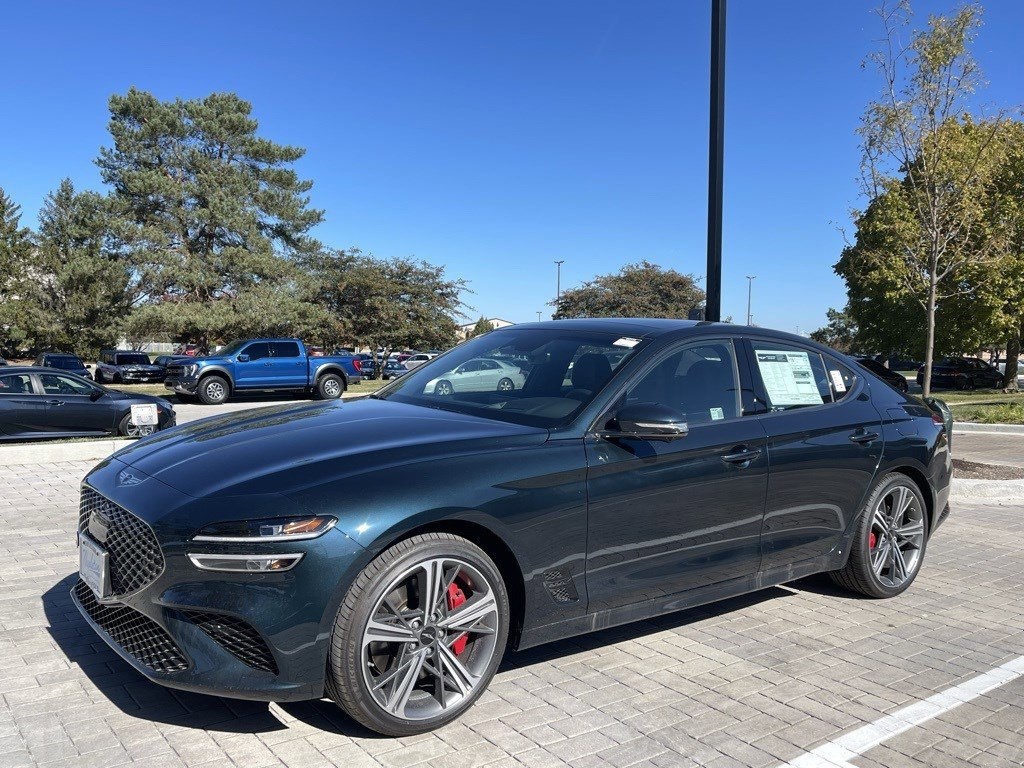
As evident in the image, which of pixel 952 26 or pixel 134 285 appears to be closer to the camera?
pixel 952 26

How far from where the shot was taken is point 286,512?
3.00 meters

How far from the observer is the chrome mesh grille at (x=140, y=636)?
307cm

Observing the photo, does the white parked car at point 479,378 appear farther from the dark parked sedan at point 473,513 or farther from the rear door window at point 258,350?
the rear door window at point 258,350

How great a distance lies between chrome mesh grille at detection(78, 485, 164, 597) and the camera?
312 centimetres

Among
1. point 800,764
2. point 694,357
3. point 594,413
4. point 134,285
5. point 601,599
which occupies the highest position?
point 134,285

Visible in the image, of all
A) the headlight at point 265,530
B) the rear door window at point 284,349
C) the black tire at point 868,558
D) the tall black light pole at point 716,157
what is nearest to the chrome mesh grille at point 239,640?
the headlight at point 265,530

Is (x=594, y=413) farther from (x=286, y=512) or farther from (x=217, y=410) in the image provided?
(x=217, y=410)

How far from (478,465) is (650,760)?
4.28 feet

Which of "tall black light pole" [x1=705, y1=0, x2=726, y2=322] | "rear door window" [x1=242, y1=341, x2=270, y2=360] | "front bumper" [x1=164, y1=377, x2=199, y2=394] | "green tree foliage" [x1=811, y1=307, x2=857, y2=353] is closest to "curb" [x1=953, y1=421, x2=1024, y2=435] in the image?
"tall black light pole" [x1=705, y1=0, x2=726, y2=322]

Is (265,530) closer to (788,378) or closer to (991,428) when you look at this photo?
Answer: (788,378)

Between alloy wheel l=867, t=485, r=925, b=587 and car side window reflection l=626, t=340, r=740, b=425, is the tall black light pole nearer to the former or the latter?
alloy wheel l=867, t=485, r=925, b=587

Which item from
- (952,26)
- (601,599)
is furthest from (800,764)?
(952,26)

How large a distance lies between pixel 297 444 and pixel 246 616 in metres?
0.81

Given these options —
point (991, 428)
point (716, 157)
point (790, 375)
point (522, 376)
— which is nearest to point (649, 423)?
point (522, 376)
